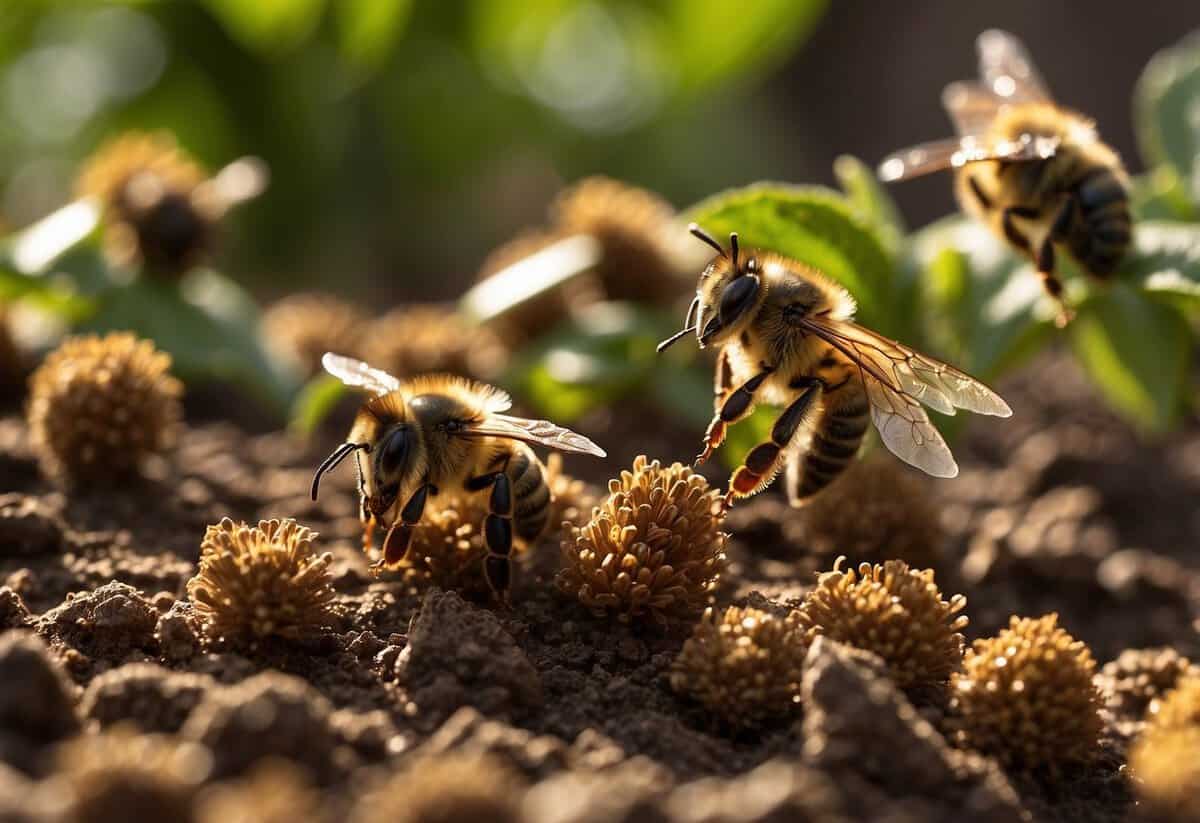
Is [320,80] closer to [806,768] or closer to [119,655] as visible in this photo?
[119,655]

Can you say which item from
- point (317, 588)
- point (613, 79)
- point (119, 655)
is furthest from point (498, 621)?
point (613, 79)

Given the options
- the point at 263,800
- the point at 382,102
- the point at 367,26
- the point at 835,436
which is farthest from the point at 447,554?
the point at 382,102


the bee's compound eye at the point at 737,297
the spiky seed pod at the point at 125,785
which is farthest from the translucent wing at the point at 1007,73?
the spiky seed pod at the point at 125,785

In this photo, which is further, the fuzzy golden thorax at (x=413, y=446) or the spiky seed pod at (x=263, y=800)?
the fuzzy golden thorax at (x=413, y=446)

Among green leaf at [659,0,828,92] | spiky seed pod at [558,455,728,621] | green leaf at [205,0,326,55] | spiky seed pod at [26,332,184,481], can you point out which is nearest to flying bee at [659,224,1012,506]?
spiky seed pod at [558,455,728,621]

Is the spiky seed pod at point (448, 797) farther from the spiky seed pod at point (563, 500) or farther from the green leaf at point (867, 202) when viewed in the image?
the green leaf at point (867, 202)

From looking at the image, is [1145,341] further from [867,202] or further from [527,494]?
[527,494]
